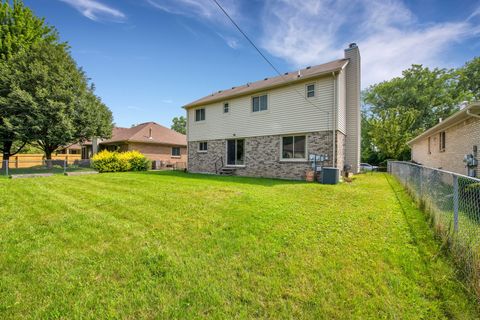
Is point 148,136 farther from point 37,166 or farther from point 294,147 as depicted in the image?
point 294,147

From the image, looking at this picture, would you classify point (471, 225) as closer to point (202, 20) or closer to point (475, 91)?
point (202, 20)

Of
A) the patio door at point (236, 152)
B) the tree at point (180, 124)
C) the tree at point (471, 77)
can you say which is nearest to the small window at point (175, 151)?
the patio door at point (236, 152)

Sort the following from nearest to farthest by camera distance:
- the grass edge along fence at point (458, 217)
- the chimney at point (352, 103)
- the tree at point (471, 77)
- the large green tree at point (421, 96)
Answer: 1. the grass edge along fence at point (458, 217)
2. the chimney at point (352, 103)
3. the tree at point (471, 77)
4. the large green tree at point (421, 96)

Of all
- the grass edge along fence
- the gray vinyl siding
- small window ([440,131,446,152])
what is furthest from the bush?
small window ([440,131,446,152])

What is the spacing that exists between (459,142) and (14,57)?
2728cm

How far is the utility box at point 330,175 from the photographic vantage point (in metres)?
9.59

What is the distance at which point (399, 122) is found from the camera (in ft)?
80.4

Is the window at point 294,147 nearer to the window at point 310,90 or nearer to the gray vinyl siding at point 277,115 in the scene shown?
the gray vinyl siding at point 277,115

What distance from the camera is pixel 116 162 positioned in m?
16.0

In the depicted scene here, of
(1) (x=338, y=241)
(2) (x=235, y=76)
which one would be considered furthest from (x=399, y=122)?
(1) (x=338, y=241)

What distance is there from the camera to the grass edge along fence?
2.61 metres

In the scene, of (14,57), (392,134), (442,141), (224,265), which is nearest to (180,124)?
(14,57)

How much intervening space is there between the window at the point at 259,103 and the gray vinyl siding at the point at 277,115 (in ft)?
0.71

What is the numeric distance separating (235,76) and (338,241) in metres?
12.8
